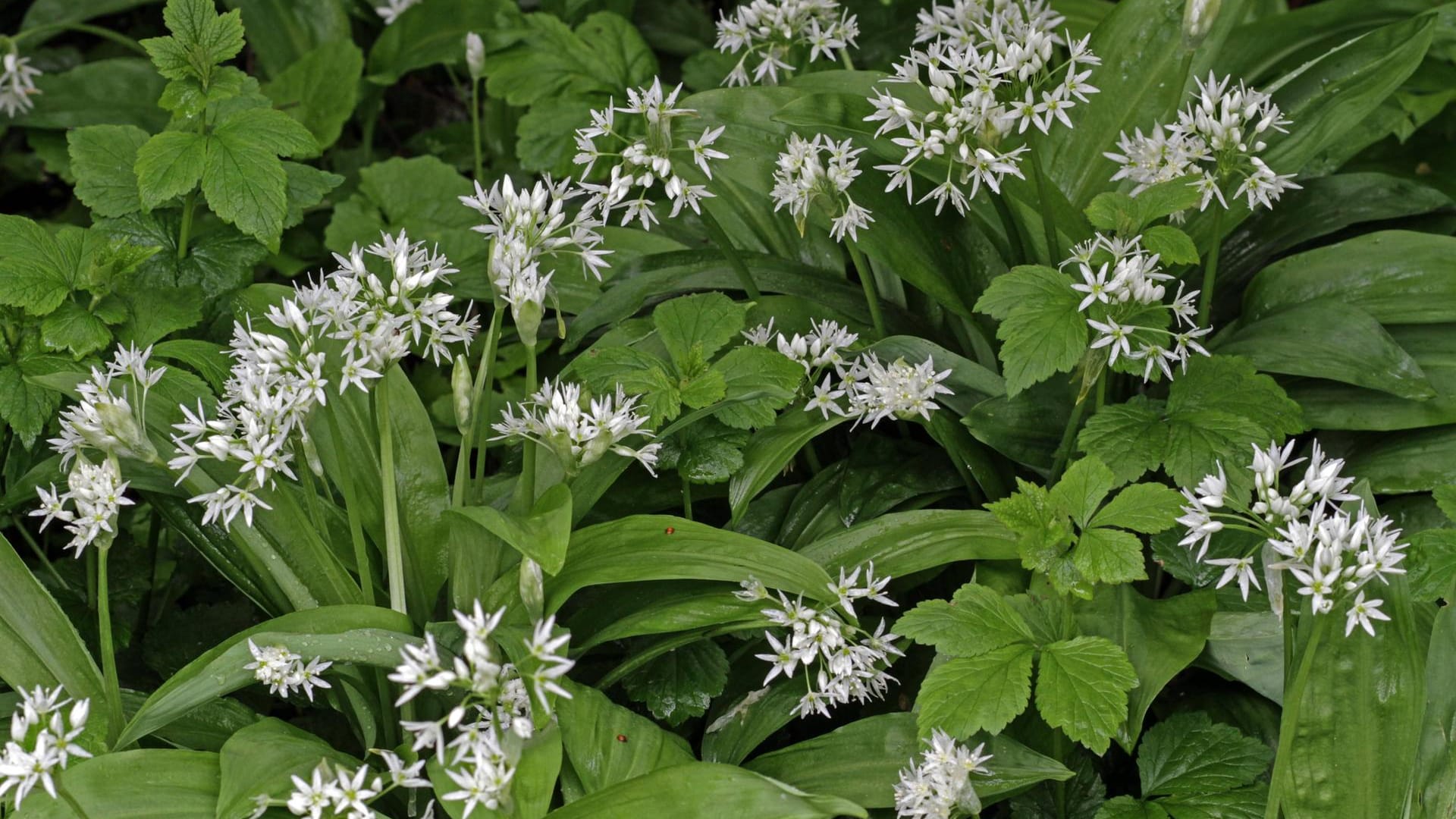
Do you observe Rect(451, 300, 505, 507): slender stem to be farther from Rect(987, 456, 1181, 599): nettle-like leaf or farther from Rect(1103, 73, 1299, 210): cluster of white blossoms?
Rect(1103, 73, 1299, 210): cluster of white blossoms

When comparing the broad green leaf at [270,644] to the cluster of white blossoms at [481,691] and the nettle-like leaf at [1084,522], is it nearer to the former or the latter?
the cluster of white blossoms at [481,691]

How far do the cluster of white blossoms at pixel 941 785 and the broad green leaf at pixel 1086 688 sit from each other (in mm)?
157

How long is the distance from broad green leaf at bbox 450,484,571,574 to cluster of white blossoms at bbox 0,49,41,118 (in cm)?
262

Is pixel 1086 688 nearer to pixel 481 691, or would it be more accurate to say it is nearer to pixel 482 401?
pixel 481 691

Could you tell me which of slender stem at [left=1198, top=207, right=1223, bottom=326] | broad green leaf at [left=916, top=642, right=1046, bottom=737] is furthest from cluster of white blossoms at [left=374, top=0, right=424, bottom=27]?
broad green leaf at [left=916, top=642, right=1046, bottom=737]

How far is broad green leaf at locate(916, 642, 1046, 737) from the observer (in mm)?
2209

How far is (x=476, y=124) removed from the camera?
389 centimetres

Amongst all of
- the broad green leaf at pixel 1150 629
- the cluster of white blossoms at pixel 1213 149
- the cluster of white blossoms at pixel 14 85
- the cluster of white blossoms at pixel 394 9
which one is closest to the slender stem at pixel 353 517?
the broad green leaf at pixel 1150 629

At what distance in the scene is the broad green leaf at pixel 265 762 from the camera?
2.14m

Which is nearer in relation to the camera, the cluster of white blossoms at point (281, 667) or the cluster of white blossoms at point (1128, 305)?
the cluster of white blossoms at point (281, 667)

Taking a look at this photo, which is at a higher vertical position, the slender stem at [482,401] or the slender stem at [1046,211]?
the slender stem at [1046,211]

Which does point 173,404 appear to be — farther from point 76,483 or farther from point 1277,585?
point 1277,585

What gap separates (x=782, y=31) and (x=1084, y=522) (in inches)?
64.2

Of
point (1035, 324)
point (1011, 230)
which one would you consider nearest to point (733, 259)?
point (1011, 230)
